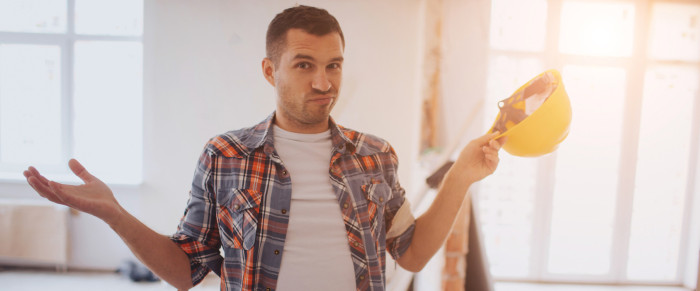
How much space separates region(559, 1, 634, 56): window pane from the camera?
3.07m

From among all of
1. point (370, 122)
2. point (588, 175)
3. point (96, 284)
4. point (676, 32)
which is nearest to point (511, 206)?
point (588, 175)

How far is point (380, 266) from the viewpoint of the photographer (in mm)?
874

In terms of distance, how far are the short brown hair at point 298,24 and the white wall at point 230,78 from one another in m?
1.94

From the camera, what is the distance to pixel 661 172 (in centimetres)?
314

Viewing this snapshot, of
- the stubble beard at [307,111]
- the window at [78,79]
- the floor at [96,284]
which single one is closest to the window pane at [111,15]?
the window at [78,79]

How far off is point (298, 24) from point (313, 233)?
0.47 metres

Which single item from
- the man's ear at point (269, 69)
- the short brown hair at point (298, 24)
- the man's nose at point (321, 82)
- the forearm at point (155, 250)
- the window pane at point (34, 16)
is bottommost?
the forearm at point (155, 250)

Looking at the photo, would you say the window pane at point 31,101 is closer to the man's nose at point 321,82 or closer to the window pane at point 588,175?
the man's nose at point 321,82

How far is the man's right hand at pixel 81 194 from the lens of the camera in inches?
25.3

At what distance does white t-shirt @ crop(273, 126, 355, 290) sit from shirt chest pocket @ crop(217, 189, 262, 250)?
0.26 feet

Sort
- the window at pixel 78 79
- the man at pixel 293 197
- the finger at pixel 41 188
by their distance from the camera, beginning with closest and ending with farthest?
the finger at pixel 41 188 → the man at pixel 293 197 → the window at pixel 78 79

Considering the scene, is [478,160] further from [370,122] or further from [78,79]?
[78,79]

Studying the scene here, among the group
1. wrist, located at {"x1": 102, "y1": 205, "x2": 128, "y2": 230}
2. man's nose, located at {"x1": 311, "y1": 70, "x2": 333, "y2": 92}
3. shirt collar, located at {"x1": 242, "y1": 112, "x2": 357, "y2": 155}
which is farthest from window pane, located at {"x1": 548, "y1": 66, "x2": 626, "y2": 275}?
wrist, located at {"x1": 102, "y1": 205, "x2": 128, "y2": 230}

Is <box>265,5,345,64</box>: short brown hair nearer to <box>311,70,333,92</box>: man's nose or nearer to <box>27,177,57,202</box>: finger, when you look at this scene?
<box>311,70,333,92</box>: man's nose
